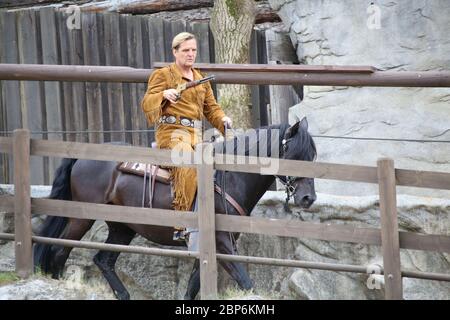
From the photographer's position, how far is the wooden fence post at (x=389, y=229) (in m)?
6.92

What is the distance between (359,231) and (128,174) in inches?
97.7

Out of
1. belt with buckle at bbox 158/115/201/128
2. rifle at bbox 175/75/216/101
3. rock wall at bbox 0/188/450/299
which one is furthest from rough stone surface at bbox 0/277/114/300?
rock wall at bbox 0/188/450/299

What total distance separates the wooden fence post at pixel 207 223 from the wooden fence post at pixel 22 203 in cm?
129

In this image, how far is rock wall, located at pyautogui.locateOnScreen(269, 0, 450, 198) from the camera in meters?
10.2

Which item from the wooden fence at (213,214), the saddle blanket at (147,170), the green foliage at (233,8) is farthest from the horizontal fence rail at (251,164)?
the green foliage at (233,8)

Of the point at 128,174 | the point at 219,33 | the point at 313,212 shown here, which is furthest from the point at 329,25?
the point at 128,174

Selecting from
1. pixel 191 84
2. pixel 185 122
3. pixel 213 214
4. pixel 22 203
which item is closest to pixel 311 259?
pixel 185 122

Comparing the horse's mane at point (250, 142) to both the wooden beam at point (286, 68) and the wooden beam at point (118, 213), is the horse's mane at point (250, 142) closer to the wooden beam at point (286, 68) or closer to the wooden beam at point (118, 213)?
the wooden beam at point (286, 68)

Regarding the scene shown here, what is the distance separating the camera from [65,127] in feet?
36.6

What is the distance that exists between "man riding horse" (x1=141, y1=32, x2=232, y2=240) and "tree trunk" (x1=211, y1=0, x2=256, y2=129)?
2.08m

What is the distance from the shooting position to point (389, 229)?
22.8 feet

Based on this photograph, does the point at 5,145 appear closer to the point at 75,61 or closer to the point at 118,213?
the point at 118,213

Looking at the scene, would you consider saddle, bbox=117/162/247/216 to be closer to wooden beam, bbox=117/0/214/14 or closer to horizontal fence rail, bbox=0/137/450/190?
horizontal fence rail, bbox=0/137/450/190

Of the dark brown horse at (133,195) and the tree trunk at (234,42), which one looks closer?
the dark brown horse at (133,195)
